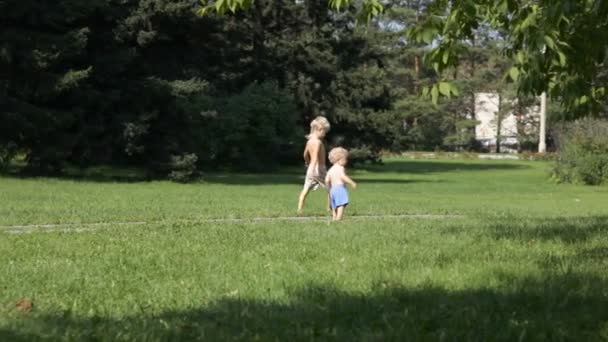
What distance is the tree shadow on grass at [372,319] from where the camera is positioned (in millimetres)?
5508

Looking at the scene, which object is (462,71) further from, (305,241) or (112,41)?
(305,241)

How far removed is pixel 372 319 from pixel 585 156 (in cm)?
4084

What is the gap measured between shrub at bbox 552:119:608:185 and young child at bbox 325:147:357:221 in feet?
98.5

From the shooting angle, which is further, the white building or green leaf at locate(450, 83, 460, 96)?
the white building

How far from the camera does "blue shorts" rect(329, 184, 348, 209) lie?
14852mm

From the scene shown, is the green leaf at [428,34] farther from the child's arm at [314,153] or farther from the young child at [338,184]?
the child's arm at [314,153]

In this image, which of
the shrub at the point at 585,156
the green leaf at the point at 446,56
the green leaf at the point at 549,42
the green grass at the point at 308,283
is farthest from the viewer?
the shrub at the point at 585,156

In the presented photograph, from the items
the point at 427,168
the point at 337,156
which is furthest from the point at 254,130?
the point at 337,156

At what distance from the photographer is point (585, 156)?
4453 centimetres

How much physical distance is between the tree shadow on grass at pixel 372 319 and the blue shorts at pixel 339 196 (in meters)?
7.62

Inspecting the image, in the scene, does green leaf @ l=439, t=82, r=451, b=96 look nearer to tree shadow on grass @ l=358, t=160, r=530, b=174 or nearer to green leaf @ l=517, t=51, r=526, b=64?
green leaf @ l=517, t=51, r=526, b=64

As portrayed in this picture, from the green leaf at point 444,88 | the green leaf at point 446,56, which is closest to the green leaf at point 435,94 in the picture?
the green leaf at point 444,88

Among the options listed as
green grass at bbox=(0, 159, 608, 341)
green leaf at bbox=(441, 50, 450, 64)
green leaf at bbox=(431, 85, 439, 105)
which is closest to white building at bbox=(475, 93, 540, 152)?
green grass at bbox=(0, 159, 608, 341)

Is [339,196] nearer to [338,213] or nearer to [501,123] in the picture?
[338,213]
